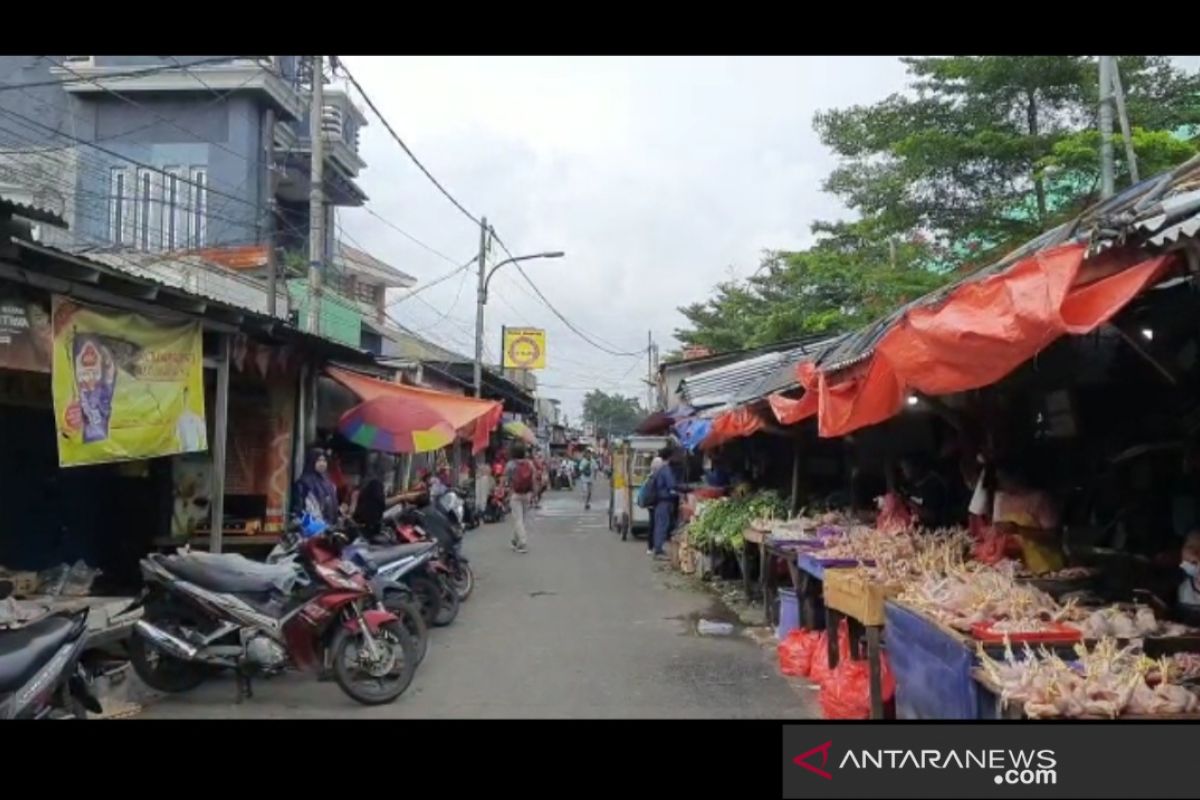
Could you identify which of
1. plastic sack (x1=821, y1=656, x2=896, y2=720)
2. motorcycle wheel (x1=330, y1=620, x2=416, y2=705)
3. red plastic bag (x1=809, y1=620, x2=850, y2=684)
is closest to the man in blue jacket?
red plastic bag (x1=809, y1=620, x2=850, y2=684)

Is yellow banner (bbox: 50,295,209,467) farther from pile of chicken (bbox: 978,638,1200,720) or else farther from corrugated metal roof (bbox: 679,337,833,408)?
corrugated metal roof (bbox: 679,337,833,408)

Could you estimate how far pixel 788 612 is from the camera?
30.2 feet

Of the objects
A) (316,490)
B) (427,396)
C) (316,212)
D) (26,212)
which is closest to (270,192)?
(316,212)

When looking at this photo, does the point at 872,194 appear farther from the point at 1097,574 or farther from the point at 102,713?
the point at 102,713

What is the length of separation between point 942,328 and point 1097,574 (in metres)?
2.81

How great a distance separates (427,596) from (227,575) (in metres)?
3.38

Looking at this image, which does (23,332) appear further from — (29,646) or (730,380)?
(730,380)

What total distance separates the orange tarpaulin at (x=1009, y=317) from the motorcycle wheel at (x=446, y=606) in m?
6.48

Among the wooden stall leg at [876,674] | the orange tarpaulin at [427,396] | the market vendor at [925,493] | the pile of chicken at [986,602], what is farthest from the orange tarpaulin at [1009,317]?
the orange tarpaulin at [427,396]

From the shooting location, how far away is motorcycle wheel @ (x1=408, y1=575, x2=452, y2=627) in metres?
10.1

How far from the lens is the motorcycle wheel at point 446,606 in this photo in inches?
407

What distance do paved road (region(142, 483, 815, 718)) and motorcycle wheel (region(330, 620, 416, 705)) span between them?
0.12m

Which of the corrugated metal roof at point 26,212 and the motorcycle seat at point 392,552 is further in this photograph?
the motorcycle seat at point 392,552

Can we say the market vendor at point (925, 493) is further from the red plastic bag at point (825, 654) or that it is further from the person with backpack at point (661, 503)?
the person with backpack at point (661, 503)
